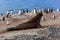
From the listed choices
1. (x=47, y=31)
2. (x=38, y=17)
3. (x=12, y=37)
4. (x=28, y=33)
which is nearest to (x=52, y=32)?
(x=47, y=31)

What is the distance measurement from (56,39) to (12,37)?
102 cm

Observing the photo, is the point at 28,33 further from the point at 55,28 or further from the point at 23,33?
the point at 55,28

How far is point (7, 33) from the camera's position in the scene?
18.0 ft

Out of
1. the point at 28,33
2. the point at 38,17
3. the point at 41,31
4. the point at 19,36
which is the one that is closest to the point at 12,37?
the point at 19,36

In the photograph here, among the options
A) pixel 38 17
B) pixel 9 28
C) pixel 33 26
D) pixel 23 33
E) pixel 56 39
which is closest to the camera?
pixel 56 39

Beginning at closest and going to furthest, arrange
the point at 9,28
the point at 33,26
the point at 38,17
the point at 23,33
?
the point at 23,33 < the point at 9,28 < the point at 33,26 < the point at 38,17

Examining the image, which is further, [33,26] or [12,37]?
[33,26]

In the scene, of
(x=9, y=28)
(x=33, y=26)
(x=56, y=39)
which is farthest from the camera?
(x=33, y=26)

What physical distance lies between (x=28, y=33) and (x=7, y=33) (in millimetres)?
540

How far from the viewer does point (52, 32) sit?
5.32 metres

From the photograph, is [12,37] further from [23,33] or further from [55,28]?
[55,28]

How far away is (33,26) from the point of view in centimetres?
623

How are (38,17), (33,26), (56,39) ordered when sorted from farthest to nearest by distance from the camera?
(38,17) < (33,26) < (56,39)

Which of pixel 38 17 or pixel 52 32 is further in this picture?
pixel 38 17
